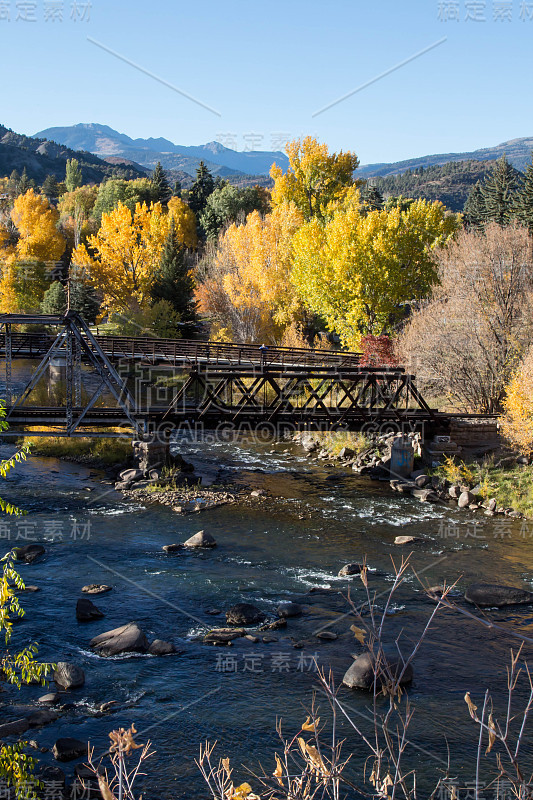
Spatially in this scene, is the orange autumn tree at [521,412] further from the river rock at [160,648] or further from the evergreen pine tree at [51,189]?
the evergreen pine tree at [51,189]

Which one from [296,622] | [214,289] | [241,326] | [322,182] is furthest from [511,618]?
[322,182]

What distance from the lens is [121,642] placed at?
14688mm

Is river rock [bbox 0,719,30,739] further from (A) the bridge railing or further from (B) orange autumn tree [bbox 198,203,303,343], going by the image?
(B) orange autumn tree [bbox 198,203,303,343]

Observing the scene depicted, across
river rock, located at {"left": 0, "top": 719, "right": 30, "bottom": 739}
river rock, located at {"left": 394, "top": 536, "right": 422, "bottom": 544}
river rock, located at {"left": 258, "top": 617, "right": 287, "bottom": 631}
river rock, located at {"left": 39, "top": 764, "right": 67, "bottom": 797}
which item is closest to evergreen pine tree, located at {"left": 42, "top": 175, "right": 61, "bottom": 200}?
river rock, located at {"left": 394, "top": 536, "right": 422, "bottom": 544}

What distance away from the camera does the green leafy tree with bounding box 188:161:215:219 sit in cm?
8806

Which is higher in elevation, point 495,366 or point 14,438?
point 495,366

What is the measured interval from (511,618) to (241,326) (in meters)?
36.7

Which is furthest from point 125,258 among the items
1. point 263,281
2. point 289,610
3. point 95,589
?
point 289,610

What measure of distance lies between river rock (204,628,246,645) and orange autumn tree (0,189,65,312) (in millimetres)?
49315

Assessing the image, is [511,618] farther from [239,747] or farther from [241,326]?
[241,326]

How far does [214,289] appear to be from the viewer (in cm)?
5469

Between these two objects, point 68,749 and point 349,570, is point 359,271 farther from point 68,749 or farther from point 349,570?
point 68,749

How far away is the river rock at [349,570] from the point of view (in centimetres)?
1875

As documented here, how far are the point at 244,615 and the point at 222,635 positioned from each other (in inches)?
38.3
